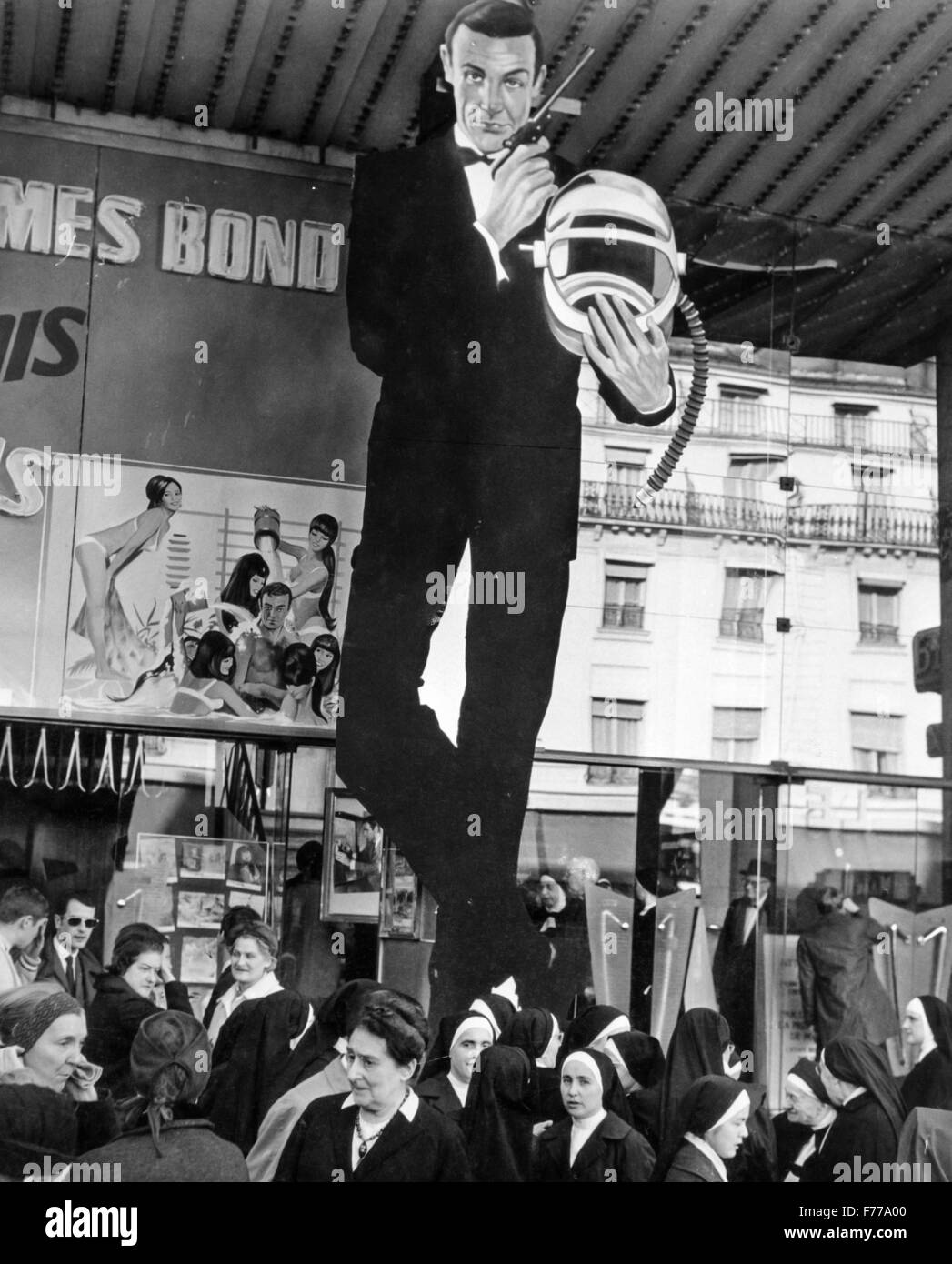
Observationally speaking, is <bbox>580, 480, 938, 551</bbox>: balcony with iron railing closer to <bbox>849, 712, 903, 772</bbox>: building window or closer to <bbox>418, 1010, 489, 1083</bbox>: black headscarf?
<bbox>849, 712, 903, 772</bbox>: building window

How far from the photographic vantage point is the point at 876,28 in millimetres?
6012

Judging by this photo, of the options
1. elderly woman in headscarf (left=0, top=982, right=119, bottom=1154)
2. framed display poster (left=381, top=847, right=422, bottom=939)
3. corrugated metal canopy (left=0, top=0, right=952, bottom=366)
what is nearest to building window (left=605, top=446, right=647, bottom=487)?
corrugated metal canopy (left=0, top=0, right=952, bottom=366)

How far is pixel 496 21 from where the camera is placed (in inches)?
235

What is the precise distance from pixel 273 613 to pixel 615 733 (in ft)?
4.29

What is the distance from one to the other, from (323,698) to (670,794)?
1300mm

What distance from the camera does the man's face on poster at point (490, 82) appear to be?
19.7 ft

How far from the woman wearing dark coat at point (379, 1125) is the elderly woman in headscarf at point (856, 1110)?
1310mm

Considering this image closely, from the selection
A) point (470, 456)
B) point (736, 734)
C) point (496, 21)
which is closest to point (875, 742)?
point (736, 734)

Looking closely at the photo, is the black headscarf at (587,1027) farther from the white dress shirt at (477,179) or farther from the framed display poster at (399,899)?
the white dress shirt at (477,179)

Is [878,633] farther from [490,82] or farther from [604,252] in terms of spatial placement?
[490,82]

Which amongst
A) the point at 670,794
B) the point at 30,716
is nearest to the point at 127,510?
the point at 30,716

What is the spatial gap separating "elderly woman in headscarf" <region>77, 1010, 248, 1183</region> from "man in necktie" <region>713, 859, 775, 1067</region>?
1785mm

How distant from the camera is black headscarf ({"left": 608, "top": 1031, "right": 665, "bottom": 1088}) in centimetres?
595
